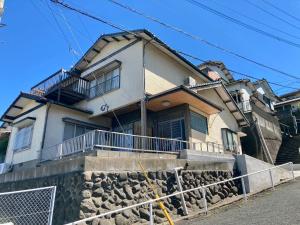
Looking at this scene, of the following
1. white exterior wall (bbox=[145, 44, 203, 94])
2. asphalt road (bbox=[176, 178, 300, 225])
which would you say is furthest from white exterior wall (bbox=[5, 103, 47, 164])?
A: asphalt road (bbox=[176, 178, 300, 225])

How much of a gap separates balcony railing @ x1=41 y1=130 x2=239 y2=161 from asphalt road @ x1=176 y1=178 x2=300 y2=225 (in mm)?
3335

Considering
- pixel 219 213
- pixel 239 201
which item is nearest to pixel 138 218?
pixel 219 213

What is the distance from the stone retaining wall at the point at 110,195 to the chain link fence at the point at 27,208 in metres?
0.60

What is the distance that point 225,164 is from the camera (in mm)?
11938

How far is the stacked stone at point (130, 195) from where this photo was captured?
24.4ft

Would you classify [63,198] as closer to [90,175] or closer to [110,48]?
[90,175]

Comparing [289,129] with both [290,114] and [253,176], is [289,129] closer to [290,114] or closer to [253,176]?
[290,114]

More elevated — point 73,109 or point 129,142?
point 73,109

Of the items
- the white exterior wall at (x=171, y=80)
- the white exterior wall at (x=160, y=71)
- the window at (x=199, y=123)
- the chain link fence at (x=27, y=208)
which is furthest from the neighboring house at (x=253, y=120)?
the chain link fence at (x=27, y=208)

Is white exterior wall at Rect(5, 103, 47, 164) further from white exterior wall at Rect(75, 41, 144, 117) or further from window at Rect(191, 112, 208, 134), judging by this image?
window at Rect(191, 112, 208, 134)

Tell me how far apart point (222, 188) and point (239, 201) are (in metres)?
1.08

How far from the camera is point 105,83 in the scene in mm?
16234

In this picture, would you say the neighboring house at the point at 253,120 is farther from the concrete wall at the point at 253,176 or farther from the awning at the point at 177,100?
the concrete wall at the point at 253,176

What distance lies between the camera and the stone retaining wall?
7.43 metres
